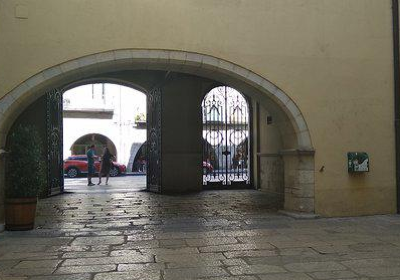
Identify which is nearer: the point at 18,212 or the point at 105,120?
the point at 18,212

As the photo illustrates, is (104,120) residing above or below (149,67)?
above

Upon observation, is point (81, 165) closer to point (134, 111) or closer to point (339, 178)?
point (134, 111)

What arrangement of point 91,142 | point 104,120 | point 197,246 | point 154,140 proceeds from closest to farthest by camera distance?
point 197,246 < point 154,140 < point 104,120 < point 91,142

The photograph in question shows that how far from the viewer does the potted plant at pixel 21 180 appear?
692 cm

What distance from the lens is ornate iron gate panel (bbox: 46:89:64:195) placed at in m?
12.3

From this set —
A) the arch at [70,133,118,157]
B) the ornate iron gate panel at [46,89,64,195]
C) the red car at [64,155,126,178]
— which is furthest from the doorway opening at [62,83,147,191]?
the ornate iron gate panel at [46,89,64,195]

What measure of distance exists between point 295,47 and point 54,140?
733 cm

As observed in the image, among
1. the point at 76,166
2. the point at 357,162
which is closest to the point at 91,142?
the point at 76,166

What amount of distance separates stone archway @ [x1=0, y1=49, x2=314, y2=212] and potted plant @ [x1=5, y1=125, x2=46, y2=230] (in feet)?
0.78

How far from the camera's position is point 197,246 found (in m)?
5.95

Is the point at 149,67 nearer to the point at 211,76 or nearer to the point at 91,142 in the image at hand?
the point at 211,76

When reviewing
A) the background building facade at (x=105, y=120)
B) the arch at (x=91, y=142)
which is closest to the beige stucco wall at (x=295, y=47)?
the background building facade at (x=105, y=120)

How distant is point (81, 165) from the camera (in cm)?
2312

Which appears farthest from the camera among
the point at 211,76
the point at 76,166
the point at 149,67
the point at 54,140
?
the point at 76,166
